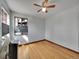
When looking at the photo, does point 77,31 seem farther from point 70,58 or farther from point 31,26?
point 31,26

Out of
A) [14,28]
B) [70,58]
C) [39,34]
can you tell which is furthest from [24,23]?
[70,58]

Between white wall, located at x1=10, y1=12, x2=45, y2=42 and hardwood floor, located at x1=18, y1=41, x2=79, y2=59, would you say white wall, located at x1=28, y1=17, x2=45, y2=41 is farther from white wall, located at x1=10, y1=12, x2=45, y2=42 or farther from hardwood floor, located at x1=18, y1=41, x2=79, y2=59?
hardwood floor, located at x1=18, y1=41, x2=79, y2=59

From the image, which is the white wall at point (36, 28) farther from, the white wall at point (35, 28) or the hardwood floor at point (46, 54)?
the hardwood floor at point (46, 54)

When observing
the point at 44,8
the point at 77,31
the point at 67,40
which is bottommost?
the point at 67,40

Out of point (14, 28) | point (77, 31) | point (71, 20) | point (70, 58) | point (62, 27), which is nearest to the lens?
point (70, 58)

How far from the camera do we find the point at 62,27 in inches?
223

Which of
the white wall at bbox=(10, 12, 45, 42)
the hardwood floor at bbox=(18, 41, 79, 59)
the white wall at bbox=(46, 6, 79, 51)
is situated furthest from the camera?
the white wall at bbox=(10, 12, 45, 42)

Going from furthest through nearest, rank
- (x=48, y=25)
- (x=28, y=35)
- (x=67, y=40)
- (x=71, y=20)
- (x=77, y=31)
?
(x=48, y=25)
(x=28, y=35)
(x=67, y=40)
(x=71, y=20)
(x=77, y=31)

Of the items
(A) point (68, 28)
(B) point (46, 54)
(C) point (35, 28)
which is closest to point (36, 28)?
(C) point (35, 28)

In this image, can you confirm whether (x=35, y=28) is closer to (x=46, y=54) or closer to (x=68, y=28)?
(x=68, y=28)

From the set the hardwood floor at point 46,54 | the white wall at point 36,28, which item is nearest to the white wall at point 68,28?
the hardwood floor at point 46,54

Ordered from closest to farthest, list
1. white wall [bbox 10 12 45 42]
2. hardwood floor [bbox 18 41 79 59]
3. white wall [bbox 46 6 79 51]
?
1. hardwood floor [bbox 18 41 79 59]
2. white wall [bbox 46 6 79 51]
3. white wall [bbox 10 12 45 42]

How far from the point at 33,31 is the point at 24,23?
105 cm

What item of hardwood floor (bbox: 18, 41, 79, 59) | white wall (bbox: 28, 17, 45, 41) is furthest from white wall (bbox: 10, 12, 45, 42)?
hardwood floor (bbox: 18, 41, 79, 59)
